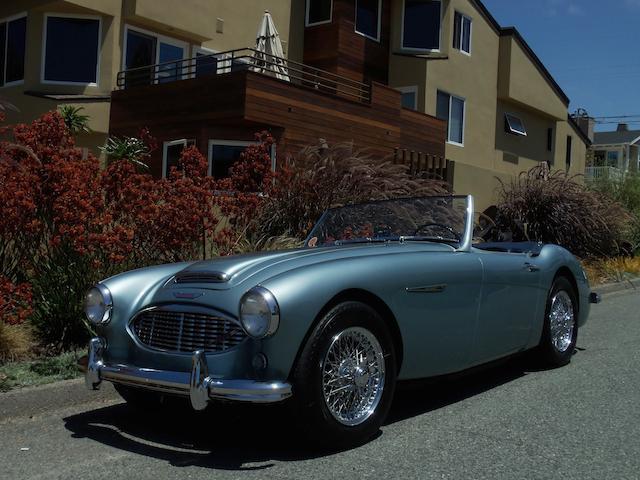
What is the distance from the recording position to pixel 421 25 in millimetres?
19656

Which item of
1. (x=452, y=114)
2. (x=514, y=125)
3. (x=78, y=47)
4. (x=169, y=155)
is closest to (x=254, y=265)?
(x=169, y=155)

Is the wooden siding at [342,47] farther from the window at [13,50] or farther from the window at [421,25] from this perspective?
the window at [13,50]

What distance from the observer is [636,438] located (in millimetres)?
4223

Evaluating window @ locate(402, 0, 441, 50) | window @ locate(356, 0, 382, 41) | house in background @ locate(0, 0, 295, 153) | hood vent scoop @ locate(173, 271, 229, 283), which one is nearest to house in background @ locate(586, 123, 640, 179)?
window @ locate(402, 0, 441, 50)

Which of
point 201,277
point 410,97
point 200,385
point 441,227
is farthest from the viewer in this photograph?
point 410,97

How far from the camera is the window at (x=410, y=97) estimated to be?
19.4 metres

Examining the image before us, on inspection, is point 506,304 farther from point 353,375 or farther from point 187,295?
point 187,295

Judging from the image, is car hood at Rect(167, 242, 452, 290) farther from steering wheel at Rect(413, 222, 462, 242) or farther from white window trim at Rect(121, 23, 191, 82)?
white window trim at Rect(121, 23, 191, 82)

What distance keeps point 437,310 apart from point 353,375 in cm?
80

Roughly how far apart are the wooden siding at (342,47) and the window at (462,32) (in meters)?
3.11

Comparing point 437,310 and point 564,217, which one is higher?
point 564,217

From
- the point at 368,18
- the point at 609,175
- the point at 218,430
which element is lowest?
the point at 218,430

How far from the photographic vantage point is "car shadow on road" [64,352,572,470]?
3.85 meters

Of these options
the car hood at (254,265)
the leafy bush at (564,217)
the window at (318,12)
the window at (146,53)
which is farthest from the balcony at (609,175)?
the car hood at (254,265)
